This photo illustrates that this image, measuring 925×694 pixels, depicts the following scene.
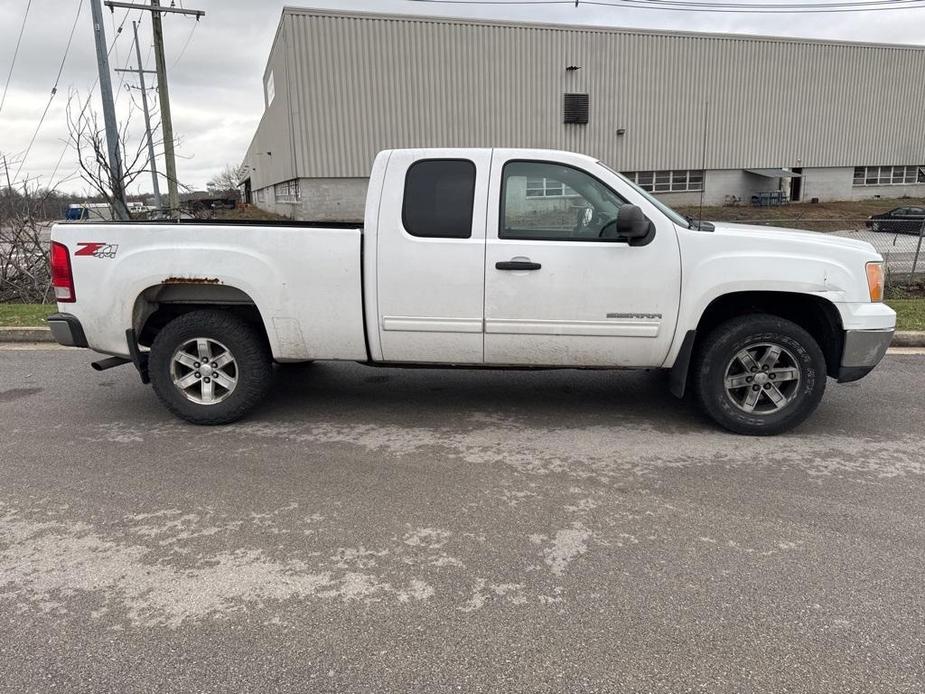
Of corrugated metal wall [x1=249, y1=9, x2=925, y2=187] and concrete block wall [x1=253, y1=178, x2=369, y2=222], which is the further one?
concrete block wall [x1=253, y1=178, x2=369, y2=222]

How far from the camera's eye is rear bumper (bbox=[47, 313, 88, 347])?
493cm

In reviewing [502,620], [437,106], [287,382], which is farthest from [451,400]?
[437,106]

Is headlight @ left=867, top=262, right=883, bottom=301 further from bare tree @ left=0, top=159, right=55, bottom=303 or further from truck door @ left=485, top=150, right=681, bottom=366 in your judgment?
bare tree @ left=0, top=159, right=55, bottom=303

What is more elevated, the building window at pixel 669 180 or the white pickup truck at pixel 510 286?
the building window at pixel 669 180

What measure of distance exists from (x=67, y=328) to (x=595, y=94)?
3524 centimetres

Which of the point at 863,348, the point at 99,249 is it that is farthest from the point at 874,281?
the point at 99,249

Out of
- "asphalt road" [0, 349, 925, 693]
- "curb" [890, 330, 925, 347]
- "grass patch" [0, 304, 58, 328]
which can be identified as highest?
"grass patch" [0, 304, 58, 328]

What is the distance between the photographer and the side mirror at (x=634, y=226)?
4.31m

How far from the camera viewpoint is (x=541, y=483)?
13.1 ft

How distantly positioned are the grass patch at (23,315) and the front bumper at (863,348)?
8.82 metres

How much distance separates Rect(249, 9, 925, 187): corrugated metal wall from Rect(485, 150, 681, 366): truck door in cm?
2597

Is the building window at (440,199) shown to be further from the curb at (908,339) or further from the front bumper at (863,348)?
the curb at (908,339)

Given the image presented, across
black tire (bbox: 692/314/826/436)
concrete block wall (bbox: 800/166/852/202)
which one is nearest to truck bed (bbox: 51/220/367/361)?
black tire (bbox: 692/314/826/436)

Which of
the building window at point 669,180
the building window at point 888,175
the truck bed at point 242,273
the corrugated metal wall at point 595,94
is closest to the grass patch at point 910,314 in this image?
the truck bed at point 242,273
